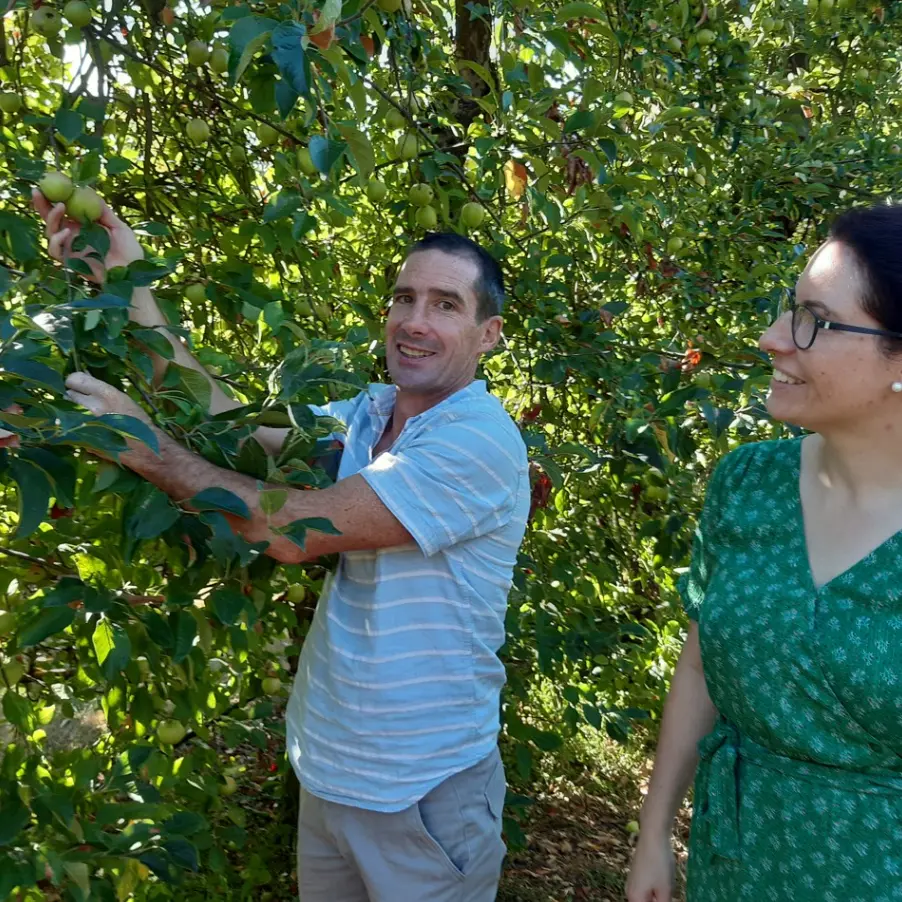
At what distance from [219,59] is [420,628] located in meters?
1.17

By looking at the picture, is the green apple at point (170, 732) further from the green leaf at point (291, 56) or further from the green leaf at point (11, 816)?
the green leaf at point (291, 56)

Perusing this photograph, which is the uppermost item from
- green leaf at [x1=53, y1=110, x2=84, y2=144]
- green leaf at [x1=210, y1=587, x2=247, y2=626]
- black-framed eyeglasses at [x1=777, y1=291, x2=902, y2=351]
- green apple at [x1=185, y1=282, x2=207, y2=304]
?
green leaf at [x1=53, y1=110, x2=84, y2=144]

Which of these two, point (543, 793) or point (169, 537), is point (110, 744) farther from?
point (543, 793)

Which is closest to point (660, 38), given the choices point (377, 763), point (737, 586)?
point (737, 586)

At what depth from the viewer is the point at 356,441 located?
191 cm

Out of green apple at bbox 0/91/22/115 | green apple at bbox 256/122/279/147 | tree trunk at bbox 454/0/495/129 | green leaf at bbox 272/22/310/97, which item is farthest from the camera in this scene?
tree trunk at bbox 454/0/495/129

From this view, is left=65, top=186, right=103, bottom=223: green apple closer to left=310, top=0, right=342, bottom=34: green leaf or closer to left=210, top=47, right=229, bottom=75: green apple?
left=310, top=0, right=342, bottom=34: green leaf


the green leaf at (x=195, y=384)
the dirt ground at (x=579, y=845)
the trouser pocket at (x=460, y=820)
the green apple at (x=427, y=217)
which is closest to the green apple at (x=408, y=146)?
the green apple at (x=427, y=217)

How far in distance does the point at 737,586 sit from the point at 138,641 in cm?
91

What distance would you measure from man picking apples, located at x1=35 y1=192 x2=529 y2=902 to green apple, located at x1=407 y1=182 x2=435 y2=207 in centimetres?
52

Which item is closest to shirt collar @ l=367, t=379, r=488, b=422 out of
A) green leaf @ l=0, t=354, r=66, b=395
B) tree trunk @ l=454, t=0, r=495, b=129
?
green leaf @ l=0, t=354, r=66, b=395

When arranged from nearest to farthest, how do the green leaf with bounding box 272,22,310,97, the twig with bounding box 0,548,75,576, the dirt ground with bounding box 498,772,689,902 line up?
the green leaf with bounding box 272,22,310,97 < the twig with bounding box 0,548,75,576 < the dirt ground with bounding box 498,772,689,902

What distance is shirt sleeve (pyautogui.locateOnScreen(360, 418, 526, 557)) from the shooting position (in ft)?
5.27

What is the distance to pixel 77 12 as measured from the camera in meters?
1.73
